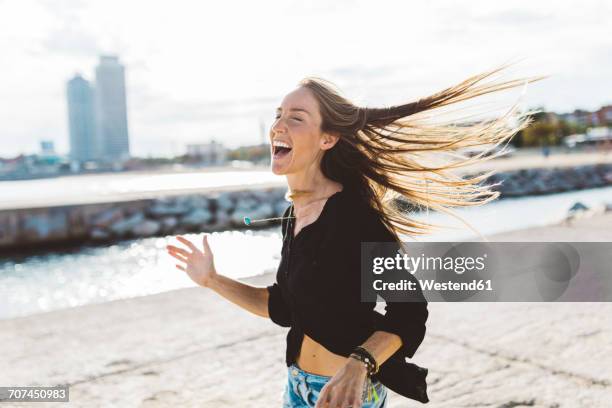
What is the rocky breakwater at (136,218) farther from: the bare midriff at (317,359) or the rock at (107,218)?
the bare midriff at (317,359)

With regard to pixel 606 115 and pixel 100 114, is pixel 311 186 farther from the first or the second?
pixel 100 114

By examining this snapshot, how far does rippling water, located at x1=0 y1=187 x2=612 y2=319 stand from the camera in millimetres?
8742

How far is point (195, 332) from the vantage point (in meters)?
4.27

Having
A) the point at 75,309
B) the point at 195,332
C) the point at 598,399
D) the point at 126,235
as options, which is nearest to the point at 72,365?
the point at 195,332

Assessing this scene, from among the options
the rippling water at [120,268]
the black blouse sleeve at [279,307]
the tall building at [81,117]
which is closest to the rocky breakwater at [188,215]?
the rippling water at [120,268]

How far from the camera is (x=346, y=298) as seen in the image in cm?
165

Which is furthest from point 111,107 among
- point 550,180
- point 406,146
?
point 406,146

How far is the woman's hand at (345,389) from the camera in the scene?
4.75 feet

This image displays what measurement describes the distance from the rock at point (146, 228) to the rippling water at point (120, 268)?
656 millimetres

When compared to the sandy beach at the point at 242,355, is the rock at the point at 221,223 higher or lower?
lower

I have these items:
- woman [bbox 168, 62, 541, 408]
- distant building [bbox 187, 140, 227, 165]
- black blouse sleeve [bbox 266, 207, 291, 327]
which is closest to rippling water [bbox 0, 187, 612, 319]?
woman [bbox 168, 62, 541, 408]

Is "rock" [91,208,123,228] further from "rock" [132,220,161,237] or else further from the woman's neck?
the woman's neck

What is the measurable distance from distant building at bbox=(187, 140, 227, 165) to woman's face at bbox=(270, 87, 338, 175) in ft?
261

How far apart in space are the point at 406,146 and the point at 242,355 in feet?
7.15
